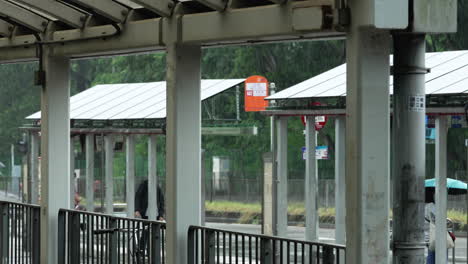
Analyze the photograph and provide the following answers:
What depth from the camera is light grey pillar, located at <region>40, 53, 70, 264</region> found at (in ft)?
40.5

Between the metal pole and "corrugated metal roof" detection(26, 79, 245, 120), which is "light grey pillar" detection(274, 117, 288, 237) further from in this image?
the metal pole

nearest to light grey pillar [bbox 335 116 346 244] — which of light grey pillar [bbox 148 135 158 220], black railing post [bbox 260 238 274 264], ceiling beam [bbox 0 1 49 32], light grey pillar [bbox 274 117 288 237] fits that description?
light grey pillar [bbox 274 117 288 237]

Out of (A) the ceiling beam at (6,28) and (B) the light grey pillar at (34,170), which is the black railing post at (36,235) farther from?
(B) the light grey pillar at (34,170)

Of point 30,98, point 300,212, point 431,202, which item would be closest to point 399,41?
point 431,202

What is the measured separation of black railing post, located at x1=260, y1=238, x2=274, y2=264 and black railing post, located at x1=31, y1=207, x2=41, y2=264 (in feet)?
14.0

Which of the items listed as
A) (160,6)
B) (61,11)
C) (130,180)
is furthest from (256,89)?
(160,6)

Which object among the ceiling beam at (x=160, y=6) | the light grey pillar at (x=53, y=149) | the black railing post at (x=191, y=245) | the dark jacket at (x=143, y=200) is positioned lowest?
the dark jacket at (x=143, y=200)

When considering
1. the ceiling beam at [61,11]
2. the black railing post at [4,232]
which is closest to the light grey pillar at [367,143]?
the ceiling beam at [61,11]

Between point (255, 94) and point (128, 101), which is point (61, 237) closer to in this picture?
point (128, 101)

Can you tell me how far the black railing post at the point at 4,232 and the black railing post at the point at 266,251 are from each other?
18.1 ft

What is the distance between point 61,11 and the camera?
11211 millimetres

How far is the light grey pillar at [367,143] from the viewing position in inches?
309

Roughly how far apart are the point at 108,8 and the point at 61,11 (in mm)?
753

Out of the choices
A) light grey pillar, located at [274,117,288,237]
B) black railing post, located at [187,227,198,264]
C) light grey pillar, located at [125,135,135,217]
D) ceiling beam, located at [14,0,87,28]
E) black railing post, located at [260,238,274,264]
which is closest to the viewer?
black railing post, located at [260,238,274,264]
